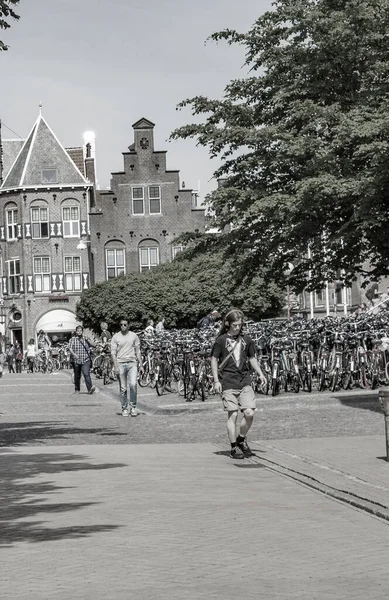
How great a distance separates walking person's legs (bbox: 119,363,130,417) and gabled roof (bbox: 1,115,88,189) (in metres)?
61.2

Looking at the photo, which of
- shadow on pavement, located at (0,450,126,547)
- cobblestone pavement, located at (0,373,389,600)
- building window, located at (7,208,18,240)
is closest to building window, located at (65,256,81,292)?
building window, located at (7,208,18,240)

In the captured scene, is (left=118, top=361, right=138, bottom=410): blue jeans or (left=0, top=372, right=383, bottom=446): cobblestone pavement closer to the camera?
(left=0, top=372, right=383, bottom=446): cobblestone pavement

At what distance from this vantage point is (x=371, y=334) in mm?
26359

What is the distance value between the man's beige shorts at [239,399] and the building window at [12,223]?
72.1 meters

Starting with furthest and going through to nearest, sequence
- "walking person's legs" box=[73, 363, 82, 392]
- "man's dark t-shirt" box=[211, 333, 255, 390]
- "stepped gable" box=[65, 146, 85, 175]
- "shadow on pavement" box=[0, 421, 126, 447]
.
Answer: "stepped gable" box=[65, 146, 85, 175] < "walking person's legs" box=[73, 363, 82, 392] < "shadow on pavement" box=[0, 421, 126, 447] < "man's dark t-shirt" box=[211, 333, 255, 390]

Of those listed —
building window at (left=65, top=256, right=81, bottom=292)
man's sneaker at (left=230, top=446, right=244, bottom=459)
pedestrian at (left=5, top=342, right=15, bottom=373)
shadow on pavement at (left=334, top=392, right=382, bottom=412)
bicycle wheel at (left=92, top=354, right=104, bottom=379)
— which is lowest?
man's sneaker at (left=230, top=446, right=244, bottom=459)

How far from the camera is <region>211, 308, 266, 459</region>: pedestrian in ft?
51.1

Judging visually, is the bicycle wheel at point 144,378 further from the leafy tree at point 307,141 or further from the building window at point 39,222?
the building window at point 39,222

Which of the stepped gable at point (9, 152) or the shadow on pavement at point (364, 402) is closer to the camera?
the shadow on pavement at point (364, 402)

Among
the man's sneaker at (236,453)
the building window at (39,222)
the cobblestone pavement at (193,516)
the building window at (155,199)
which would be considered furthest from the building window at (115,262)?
the man's sneaker at (236,453)

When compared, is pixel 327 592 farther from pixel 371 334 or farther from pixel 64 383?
pixel 64 383

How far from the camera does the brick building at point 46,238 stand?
85.7 meters

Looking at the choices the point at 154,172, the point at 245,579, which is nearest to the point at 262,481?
the point at 245,579

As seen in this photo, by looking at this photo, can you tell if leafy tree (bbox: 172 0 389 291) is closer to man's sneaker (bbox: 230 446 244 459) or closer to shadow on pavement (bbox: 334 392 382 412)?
shadow on pavement (bbox: 334 392 382 412)
